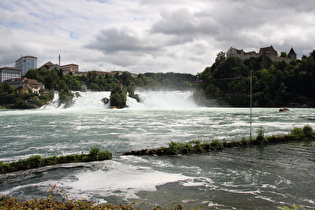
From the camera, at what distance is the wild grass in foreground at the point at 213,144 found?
15156 mm

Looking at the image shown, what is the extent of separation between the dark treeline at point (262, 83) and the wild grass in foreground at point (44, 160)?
78.6 metres

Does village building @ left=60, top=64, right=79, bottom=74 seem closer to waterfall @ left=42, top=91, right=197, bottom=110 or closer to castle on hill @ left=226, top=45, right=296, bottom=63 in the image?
waterfall @ left=42, top=91, right=197, bottom=110

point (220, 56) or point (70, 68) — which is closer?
point (220, 56)

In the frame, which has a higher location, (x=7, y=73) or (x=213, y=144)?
(x=7, y=73)

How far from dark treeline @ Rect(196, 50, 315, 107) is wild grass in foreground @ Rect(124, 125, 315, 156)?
214 ft

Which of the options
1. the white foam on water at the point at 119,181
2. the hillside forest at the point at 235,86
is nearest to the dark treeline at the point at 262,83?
the hillside forest at the point at 235,86

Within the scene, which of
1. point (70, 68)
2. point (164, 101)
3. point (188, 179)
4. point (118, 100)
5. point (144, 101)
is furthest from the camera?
point (70, 68)

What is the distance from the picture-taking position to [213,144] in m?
16.5

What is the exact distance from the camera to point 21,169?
11.7 metres

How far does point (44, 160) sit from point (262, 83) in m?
89.5

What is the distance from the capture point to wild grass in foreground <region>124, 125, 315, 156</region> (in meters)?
15.2

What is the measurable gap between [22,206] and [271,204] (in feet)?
24.1

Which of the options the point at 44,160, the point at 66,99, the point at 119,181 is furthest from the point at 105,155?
the point at 66,99

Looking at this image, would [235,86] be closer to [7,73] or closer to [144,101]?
[144,101]
